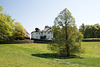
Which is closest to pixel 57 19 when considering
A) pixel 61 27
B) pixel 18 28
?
pixel 61 27

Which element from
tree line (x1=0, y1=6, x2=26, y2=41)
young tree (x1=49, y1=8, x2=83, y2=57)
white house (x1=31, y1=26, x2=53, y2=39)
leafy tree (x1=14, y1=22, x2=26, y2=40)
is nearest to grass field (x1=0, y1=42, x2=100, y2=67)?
young tree (x1=49, y1=8, x2=83, y2=57)

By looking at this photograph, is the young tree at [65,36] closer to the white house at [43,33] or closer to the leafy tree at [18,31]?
the leafy tree at [18,31]

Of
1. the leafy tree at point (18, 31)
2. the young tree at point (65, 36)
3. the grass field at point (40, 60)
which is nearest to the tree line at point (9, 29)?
the leafy tree at point (18, 31)

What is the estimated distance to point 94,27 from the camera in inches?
3605

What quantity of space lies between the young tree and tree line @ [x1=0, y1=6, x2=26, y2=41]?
1584 cm

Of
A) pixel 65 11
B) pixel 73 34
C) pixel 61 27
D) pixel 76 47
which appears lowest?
pixel 76 47

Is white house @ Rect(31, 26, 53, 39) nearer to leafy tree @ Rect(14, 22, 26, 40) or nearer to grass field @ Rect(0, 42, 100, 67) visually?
leafy tree @ Rect(14, 22, 26, 40)

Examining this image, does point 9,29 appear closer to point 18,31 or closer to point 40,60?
point 18,31

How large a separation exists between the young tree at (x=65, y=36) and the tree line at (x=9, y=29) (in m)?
15.8

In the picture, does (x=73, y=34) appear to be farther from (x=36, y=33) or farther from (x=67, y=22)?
(x=36, y=33)

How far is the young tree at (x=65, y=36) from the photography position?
1005 inches

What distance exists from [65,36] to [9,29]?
1991cm

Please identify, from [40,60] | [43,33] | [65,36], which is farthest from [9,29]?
[43,33]

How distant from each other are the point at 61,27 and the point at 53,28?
2.03m
